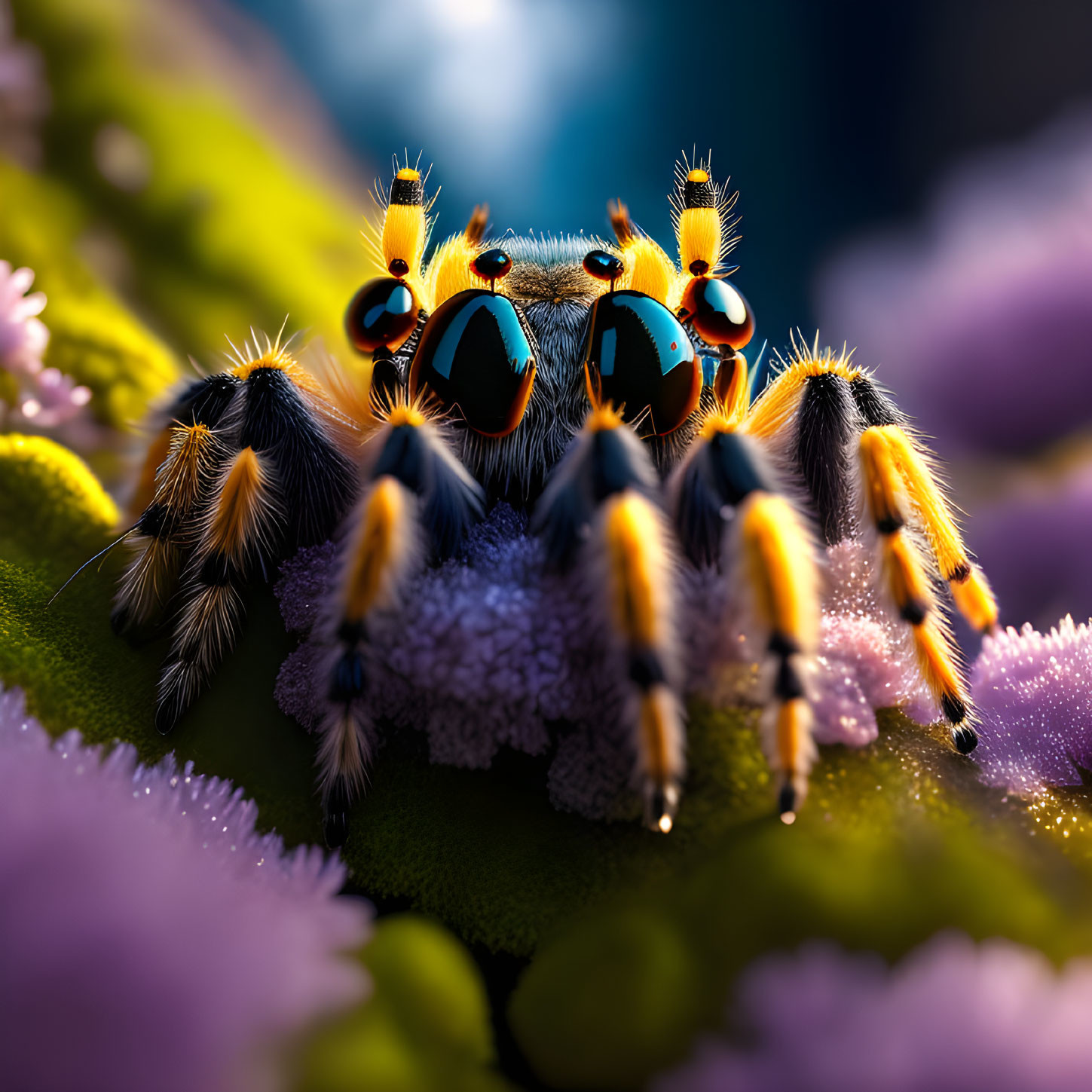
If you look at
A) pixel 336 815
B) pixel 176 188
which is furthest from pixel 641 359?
pixel 176 188

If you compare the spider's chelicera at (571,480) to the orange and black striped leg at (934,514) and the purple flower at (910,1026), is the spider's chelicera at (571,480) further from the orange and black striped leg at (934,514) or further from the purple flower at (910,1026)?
the purple flower at (910,1026)

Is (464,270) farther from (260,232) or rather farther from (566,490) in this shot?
(260,232)

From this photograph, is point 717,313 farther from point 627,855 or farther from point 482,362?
point 627,855

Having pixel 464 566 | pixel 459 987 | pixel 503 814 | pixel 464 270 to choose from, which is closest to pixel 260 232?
pixel 464 270

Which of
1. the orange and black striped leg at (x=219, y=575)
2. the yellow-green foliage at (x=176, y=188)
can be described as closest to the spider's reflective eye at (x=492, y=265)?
the orange and black striped leg at (x=219, y=575)

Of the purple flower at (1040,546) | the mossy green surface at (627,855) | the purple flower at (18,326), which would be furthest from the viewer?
the purple flower at (1040,546)

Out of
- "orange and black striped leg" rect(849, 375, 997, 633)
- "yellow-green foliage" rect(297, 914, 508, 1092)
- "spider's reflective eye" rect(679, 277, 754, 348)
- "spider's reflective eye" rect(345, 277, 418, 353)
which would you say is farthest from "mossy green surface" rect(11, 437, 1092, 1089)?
"spider's reflective eye" rect(679, 277, 754, 348)

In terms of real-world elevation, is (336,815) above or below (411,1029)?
above
